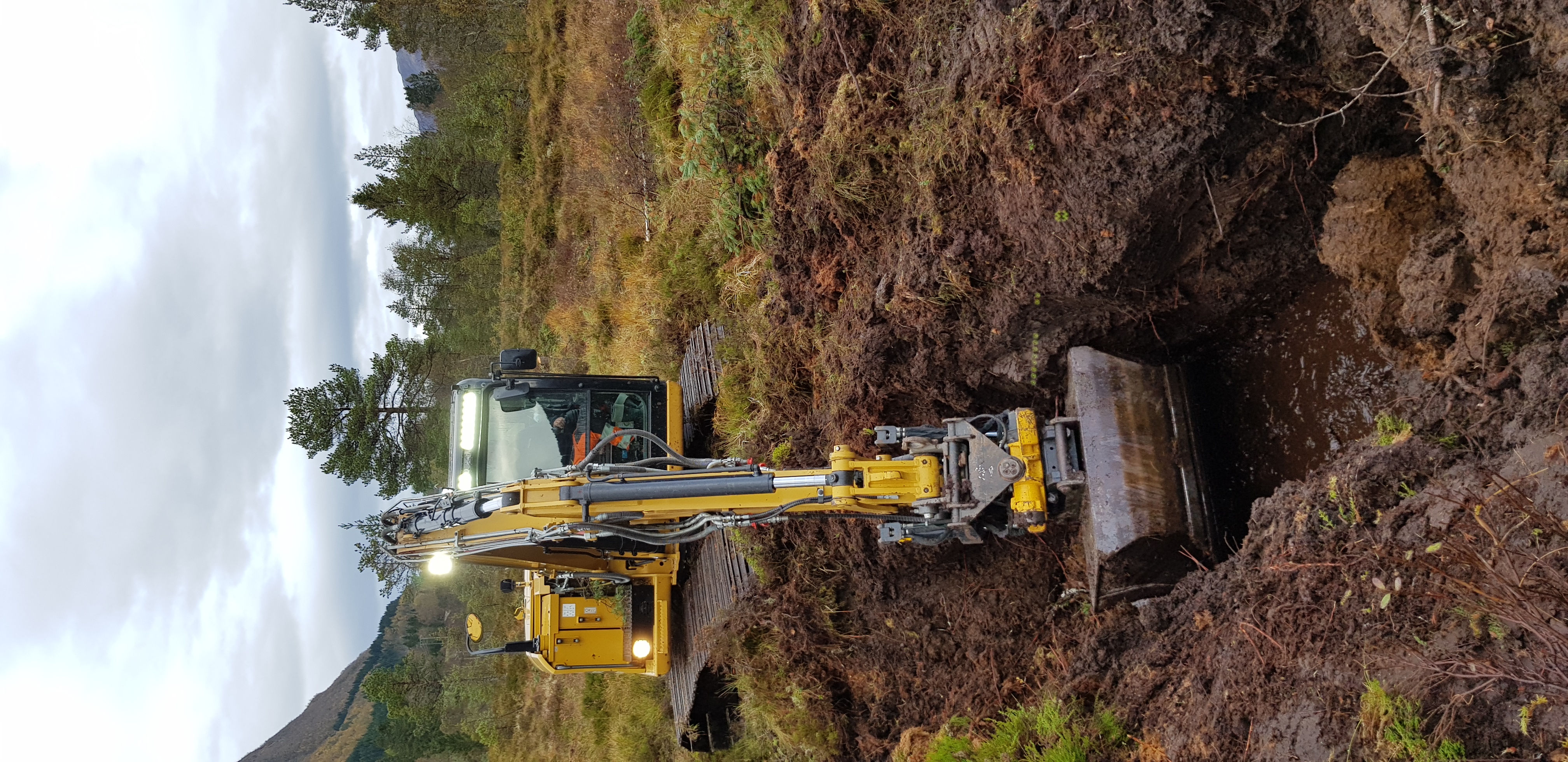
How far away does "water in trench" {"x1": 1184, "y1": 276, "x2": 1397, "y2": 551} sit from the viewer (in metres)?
4.79

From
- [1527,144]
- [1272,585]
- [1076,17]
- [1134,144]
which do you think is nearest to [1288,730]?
[1272,585]

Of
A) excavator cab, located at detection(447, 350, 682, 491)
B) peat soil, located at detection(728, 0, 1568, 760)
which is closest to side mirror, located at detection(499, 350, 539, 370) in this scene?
excavator cab, located at detection(447, 350, 682, 491)

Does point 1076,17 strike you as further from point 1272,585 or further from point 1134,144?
point 1272,585

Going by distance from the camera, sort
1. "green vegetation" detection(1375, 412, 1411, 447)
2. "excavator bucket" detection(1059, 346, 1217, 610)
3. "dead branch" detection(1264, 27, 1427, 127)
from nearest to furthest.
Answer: "dead branch" detection(1264, 27, 1427, 127), "green vegetation" detection(1375, 412, 1411, 447), "excavator bucket" detection(1059, 346, 1217, 610)

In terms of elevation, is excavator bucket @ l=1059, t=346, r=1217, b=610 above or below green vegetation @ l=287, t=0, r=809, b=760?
below

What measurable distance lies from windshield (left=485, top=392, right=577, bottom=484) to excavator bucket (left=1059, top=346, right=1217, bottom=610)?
4.55m

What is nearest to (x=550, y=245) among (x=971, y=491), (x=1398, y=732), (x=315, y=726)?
(x=971, y=491)

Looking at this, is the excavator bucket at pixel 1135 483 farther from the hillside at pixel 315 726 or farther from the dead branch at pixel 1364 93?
the hillside at pixel 315 726

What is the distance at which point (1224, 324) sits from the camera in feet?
18.0

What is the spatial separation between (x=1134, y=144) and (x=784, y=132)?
3.52 meters

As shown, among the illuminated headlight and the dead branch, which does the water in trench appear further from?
the illuminated headlight

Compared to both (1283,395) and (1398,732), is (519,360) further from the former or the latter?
(1398,732)

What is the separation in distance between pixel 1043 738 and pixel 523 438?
199 inches

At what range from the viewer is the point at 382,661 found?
113ft
